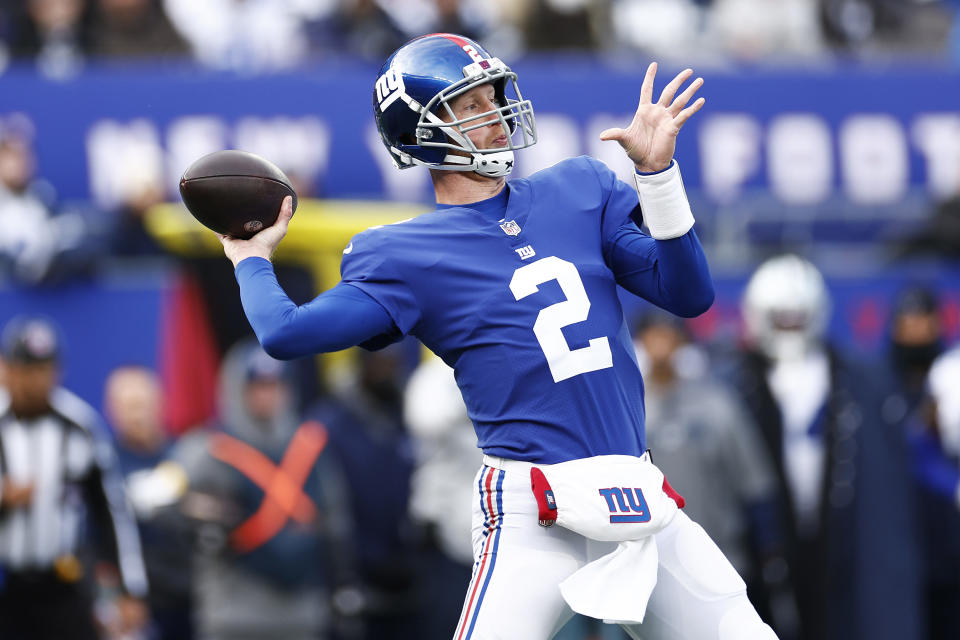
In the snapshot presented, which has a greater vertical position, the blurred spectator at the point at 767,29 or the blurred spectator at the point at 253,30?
the blurred spectator at the point at 253,30

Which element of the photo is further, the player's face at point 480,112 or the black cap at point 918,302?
the black cap at point 918,302

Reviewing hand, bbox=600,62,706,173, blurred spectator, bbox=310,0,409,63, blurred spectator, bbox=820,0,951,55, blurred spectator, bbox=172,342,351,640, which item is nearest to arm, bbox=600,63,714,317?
hand, bbox=600,62,706,173

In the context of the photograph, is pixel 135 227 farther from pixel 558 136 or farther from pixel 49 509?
pixel 558 136

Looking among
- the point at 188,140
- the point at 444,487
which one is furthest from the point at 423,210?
the point at 444,487

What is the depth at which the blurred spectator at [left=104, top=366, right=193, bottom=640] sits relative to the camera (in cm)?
739

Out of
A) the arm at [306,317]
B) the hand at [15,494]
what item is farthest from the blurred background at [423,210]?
the arm at [306,317]

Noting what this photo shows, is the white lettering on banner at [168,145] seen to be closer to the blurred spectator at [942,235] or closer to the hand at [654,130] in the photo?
the blurred spectator at [942,235]

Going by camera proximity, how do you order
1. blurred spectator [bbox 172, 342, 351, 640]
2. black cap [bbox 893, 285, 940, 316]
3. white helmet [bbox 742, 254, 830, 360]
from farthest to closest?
1. black cap [bbox 893, 285, 940, 316]
2. white helmet [bbox 742, 254, 830, 360]
3. blurred spectator [bbox 172, 342, 351, 640]

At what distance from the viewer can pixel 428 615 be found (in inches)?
287

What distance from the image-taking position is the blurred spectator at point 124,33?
980 cm

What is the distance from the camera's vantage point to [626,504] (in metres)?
3.49

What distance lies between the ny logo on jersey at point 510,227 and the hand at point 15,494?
390cm

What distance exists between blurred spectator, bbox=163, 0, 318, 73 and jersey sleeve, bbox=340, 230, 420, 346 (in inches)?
267

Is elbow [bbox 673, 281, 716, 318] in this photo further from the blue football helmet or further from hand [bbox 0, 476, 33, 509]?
hand [bbox 0, 476, 33, 509]
